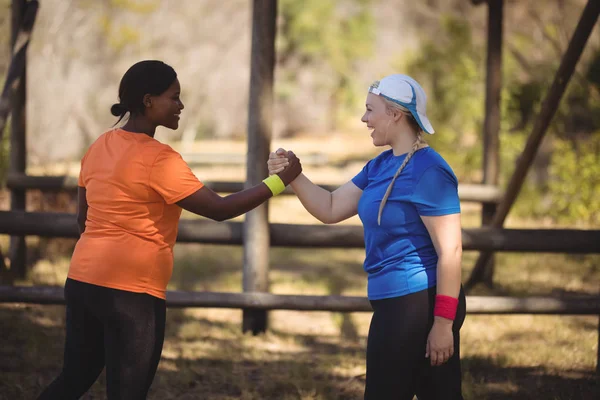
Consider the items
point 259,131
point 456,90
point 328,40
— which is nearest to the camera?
point 259,131

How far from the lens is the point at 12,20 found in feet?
23.8

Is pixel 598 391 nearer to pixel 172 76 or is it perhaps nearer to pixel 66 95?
pixel 172 76

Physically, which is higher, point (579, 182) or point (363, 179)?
point (579, 182)

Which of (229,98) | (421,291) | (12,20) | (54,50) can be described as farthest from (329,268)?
(229,98)

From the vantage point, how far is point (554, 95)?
5371mm

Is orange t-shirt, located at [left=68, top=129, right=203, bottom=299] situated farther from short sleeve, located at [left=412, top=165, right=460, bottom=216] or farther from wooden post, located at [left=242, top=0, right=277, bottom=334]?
wooden post, located at [left=242, top=0, right=277, bottom=334]

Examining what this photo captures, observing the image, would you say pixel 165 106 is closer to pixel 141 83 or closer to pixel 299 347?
pixel 141 83

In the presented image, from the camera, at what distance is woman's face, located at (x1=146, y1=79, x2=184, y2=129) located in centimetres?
293

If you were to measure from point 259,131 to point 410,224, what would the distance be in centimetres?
298

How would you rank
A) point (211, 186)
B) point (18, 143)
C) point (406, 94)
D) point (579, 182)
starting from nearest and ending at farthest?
point (406, 94) → point (211, 186) → point (18, 143) → point (579, 182)

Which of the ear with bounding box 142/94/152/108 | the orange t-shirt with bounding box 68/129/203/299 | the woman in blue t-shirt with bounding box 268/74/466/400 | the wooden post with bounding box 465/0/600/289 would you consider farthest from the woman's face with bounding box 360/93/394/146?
the wooden post with bounding box 465/0/600/289

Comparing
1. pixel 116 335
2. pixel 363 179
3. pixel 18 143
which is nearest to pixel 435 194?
pixel 363 179

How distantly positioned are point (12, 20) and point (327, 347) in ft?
14.5

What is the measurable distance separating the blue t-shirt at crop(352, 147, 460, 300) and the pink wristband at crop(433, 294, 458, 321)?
98 millimetres
